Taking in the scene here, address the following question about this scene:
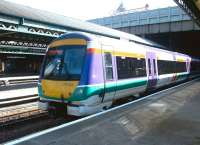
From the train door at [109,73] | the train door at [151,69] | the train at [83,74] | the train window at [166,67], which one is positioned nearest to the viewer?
the train at [83,74]

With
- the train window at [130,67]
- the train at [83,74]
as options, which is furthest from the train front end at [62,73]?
the train window at [130,67]

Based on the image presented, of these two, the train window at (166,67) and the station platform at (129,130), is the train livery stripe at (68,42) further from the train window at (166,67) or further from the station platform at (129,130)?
the train window at (166,67)

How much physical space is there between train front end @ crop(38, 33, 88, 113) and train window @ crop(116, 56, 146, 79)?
1.97m

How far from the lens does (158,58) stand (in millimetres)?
16906

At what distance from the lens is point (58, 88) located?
388 inches

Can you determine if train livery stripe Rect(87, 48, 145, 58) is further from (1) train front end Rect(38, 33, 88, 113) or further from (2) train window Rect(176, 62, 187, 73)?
(2) train window Rect(176, 62, 187, 73)

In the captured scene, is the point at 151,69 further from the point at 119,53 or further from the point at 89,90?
the point at 89,90

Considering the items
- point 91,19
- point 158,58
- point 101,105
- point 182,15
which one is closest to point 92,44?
point 101,105

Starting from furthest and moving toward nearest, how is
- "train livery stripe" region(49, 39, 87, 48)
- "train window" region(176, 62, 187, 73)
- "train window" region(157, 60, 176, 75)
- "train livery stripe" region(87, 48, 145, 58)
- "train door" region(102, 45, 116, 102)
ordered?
"train window" region(176, 62, 187, 73), "train window" region(157, 60, 176, 75), "train door" region(102, 45, 116, 102), "train livery stripe" region(49, 39, 87, 48), "train livery stripe" region(87, 48, 145, 58)

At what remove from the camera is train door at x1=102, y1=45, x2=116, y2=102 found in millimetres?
10359

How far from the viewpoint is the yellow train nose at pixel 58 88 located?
9.57 meters

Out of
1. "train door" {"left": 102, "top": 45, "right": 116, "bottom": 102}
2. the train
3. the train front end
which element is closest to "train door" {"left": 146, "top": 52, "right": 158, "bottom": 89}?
the train

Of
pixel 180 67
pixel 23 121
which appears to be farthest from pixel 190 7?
pixel 23 121

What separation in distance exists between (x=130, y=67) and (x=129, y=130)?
228 inches
